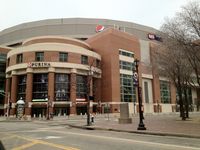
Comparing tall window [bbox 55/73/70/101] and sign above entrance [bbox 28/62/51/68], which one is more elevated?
sign above entrance [bbox 28/62/51/68]

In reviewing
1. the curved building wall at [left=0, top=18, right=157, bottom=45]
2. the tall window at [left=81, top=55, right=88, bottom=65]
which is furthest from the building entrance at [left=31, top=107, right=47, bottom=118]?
the curved building wall at [left=0, top=18, right=157, bottom=45]

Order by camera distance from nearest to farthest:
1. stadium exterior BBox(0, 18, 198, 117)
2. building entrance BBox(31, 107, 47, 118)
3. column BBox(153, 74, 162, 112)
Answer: building entrance BBox(31, 107, 47, 118) → stadium exterior BBox(0, 18, 198, 117) → column BBox(153, 74, 162, 112)

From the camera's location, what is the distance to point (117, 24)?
95688mm

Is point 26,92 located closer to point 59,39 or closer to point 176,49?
point 59,39

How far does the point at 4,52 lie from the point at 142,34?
56322 mm

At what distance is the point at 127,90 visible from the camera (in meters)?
74.8

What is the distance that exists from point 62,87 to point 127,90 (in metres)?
22.6

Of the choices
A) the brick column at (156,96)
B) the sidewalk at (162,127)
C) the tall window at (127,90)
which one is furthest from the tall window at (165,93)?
the sidewalk at (162,127)

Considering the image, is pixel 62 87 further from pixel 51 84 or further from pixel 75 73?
pixel 75 73

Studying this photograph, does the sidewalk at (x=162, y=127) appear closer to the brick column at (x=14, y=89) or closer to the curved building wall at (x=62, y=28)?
the brick column at (x=14, y=89)

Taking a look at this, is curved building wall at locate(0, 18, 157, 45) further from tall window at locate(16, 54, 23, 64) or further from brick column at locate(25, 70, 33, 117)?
brick column at locate(25, 70, 33, 117)

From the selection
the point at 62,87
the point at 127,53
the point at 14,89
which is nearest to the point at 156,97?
the point at 127,53

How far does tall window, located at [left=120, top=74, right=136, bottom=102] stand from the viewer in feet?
240

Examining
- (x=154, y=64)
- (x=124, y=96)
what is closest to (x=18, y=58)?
(x=124, y=96)
